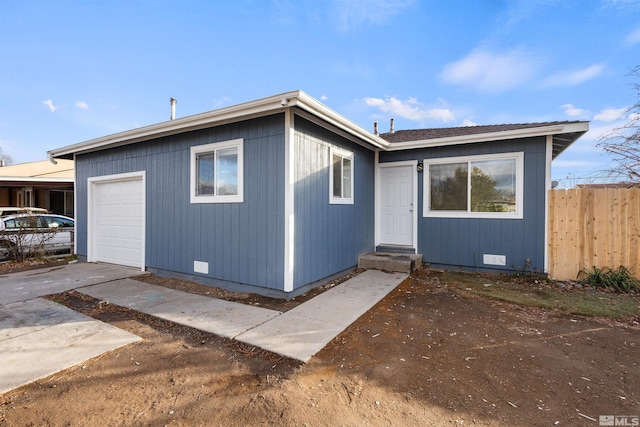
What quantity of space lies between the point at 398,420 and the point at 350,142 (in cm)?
512

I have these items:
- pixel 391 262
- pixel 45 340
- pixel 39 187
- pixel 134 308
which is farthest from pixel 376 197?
pixel 39 187

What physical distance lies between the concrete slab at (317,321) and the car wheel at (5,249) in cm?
828

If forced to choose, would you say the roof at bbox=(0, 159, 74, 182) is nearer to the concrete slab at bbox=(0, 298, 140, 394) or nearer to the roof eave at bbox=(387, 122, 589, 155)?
the concrete slab at bbox=(0, 298, 140, 394)

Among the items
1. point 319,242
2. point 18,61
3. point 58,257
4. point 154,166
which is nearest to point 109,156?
point 154,166

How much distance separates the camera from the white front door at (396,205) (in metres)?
6.92

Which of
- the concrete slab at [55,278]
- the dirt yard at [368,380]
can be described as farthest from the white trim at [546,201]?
the concrete slab at [55,278]

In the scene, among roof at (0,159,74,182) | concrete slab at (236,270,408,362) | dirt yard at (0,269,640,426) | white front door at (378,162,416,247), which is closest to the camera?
dirt yard at (0,269,640,426)

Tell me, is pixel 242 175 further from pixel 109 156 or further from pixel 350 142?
pixel 109 156

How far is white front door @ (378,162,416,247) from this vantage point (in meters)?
6.92

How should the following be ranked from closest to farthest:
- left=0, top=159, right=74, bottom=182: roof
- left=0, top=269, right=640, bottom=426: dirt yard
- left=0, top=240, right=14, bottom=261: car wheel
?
left=0, top=269, right=640, bottom=426: dirt yard, left=0, top=240, right=14, bottom=261: car wheel, left=0, top=159, right=74, bottom=182: roof

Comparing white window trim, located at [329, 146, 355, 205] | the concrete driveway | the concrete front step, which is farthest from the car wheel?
the concrete front step

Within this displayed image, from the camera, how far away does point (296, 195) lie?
14.9 feet

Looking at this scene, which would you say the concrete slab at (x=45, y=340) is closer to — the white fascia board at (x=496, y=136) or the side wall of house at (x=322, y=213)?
the side wall of house at (x=322, y=213)

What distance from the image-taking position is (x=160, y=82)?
1010cm
